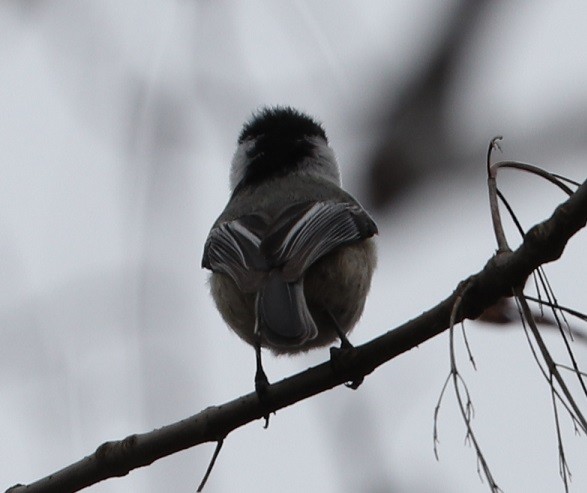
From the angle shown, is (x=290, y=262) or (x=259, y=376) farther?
(x=290, y=262)

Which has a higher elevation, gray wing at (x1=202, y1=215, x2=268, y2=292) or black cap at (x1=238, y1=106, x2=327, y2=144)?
black cap at (x1=238, y1=106, x2=327, y2=144)

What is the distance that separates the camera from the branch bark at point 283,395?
296 cm

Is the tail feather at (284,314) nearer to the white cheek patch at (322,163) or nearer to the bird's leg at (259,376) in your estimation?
the bird's leg at (259,376)

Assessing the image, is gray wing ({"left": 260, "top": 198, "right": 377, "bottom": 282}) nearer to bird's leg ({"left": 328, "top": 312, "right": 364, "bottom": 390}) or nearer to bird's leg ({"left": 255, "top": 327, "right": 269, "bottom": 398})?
bird's leg ({"left": 255, "top": 327, "right": 269, "bottom": 398})

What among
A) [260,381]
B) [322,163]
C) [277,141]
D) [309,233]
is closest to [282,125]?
[277,141]

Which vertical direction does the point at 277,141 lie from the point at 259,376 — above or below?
above

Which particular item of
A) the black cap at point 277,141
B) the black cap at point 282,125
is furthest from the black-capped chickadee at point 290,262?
the black cap at point 282,125

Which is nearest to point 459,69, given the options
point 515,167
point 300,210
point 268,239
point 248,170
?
point 515,167

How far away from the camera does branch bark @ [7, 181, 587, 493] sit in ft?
9.71

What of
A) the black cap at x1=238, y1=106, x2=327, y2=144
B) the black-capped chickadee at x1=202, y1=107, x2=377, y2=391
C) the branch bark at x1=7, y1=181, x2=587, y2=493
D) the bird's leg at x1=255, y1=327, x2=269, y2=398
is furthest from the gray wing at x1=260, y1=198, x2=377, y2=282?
the black cap at x1=238, y1=106, x2=327, y2=144

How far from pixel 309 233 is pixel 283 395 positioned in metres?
1.13

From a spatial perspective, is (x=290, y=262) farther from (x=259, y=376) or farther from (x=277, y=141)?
(x=277, y=141)

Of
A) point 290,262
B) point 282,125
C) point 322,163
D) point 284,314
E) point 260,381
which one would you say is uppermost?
point 282,125

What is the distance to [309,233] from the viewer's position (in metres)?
4.40
